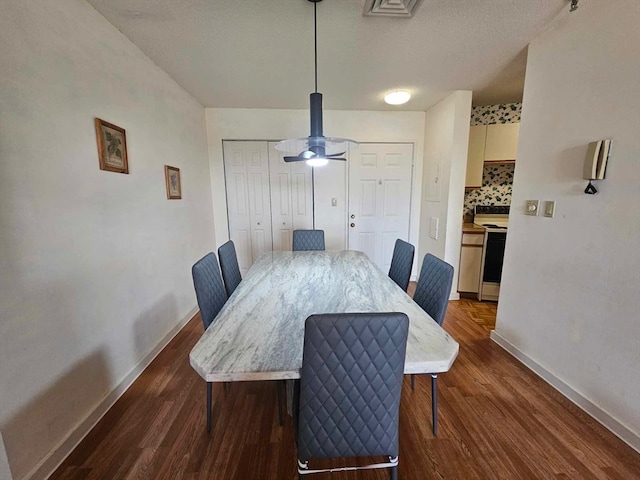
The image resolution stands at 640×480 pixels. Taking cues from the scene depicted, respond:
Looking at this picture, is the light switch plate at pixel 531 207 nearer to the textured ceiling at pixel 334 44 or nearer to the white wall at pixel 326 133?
the textured ceiling at pixel 334 44

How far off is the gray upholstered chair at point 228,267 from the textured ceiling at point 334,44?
5.02 feet

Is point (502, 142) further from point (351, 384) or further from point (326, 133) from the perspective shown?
point (351, 384)

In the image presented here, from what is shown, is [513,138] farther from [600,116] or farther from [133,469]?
[133,469]

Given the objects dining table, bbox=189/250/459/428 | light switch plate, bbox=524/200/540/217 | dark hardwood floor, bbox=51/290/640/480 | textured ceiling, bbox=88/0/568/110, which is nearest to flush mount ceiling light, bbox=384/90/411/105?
textured ceiling, bbox=88/0/568/110

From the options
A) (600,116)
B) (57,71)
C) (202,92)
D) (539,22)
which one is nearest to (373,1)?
(539,22)

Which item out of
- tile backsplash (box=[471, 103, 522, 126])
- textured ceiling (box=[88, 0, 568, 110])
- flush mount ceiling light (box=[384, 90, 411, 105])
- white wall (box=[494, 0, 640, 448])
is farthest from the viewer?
tile backsplash (box=[471, 103, 522, 126])

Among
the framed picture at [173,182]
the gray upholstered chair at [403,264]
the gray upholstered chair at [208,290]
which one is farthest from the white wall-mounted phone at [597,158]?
the framed picture at [173,182]

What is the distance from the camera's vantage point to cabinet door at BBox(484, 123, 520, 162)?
123 inches

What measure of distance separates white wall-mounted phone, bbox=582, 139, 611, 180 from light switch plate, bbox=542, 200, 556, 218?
0.32 metres

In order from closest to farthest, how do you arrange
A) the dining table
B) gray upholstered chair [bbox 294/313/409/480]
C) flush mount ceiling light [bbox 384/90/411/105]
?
gray upholstered chair [bbox 294/313/409/480] < the dining table < flush mount ceiling light [bbox 384/90/411/105]

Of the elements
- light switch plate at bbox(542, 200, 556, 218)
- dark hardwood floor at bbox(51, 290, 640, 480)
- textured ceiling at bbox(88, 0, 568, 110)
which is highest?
textured ceiling at bbox(88, 0, 568, 110)

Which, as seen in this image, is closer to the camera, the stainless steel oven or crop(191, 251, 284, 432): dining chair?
crop(191, 251, 284, 432): dining chair

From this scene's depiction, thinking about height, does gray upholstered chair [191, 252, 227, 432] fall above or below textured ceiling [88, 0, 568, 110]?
below

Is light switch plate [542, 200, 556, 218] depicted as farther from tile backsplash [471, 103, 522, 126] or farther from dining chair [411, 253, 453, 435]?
tile backsplash [471, 103, 522, 126]
